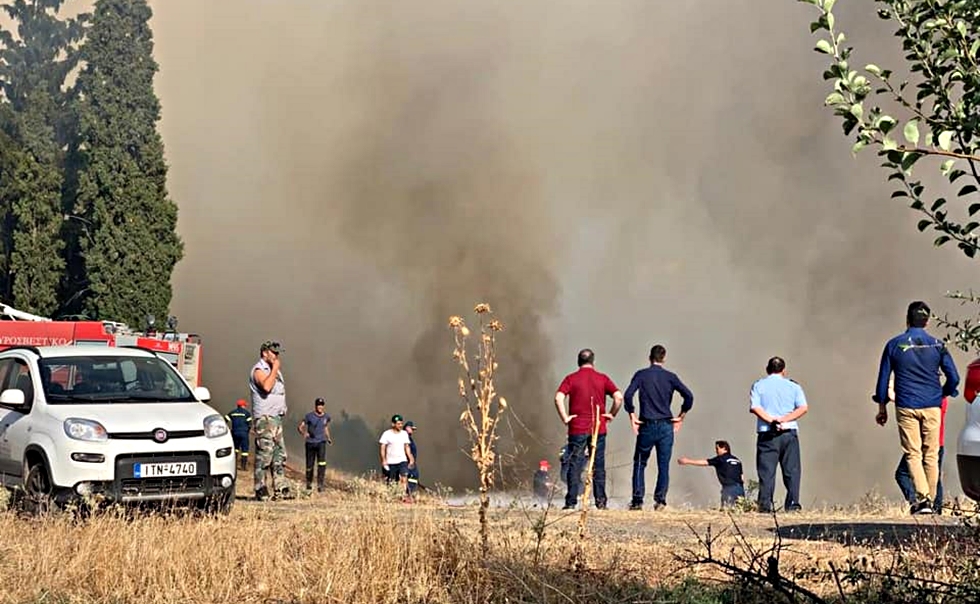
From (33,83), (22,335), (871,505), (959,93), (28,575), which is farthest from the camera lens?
(33,83)

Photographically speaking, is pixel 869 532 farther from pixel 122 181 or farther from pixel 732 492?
pixel 122 181

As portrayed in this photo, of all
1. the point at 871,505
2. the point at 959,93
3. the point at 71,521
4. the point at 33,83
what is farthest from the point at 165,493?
the point at 33,83

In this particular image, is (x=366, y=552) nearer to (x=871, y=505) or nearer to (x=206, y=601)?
(x=206, y=601)

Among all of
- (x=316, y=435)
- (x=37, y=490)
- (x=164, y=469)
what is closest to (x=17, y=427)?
(x=37, y=490)

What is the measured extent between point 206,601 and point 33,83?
1533 inches

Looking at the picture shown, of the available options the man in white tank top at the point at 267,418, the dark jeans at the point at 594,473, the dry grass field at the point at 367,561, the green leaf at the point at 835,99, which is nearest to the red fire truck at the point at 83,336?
the man in white tank top at the point at 267,418

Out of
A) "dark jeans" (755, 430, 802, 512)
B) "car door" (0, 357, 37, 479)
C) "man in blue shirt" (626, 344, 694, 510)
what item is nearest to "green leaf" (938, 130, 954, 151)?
"car door" (0, 357, 37, 479)

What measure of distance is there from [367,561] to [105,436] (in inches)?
158

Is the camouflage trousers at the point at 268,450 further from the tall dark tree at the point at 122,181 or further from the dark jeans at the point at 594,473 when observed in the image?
the tall dark tree at the point at 122,181

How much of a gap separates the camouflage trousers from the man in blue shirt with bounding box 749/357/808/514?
18.3ft

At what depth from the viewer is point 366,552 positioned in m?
7.30

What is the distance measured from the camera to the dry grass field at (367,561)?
6.72m

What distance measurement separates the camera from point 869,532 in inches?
395

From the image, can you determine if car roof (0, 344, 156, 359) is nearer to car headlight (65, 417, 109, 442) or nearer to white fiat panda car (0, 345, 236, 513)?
white fiat panda car (0, 345, 236, 513)
